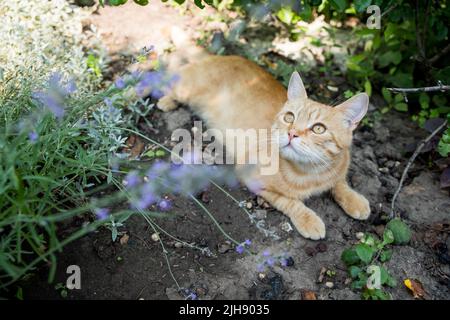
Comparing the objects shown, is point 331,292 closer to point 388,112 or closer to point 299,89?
point 299,89

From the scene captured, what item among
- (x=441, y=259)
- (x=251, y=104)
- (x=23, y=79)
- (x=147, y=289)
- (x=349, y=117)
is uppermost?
(x=23, y=79)

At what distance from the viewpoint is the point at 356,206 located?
269 centimetres

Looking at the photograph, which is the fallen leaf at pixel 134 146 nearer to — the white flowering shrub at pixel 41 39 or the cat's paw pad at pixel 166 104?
the cat's paw pad at pixel 166 104

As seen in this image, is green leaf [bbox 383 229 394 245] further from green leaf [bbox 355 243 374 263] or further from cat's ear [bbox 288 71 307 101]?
cat's ear [bbox 288 71 307 101]

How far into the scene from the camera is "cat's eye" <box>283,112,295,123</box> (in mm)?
2570

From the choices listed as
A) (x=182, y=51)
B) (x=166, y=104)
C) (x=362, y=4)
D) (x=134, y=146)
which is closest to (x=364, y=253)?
(x=362, y=4)

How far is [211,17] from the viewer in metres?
3.89

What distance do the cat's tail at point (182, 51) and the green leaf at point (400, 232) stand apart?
181 cm

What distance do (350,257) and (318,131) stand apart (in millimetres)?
651

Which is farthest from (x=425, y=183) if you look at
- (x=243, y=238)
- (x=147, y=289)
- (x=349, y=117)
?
(x=147, y=289)

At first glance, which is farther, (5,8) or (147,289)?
(5,8)

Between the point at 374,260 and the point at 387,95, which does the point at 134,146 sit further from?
the point at 387,95

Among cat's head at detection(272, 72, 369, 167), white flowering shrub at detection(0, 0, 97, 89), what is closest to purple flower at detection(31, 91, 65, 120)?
white flowering shrub at detection(0, 0, 97, 89)
